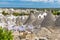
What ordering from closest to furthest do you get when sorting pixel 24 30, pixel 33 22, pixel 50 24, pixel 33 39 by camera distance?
pixel 33 39
pixel 24 30
pixel 50 24
pixel 33 22

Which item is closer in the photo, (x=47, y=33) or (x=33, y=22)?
(x=47, y=33)

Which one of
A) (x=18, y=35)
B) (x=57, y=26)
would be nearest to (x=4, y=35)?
(x=18, y=35)

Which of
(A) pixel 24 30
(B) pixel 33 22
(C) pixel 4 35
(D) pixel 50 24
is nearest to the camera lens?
(C) pixel 4 35

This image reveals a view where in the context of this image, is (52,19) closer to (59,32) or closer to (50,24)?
(50,24)

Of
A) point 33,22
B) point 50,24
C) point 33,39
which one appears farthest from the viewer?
point 33,22

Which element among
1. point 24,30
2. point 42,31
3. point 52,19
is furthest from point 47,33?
point 52,19

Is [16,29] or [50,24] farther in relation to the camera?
[50,24]

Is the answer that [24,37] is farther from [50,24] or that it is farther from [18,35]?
[50,24]

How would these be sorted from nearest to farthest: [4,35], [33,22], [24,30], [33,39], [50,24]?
[4,35] → [33,39] → [24,30] → [50,24] → [33,22]
